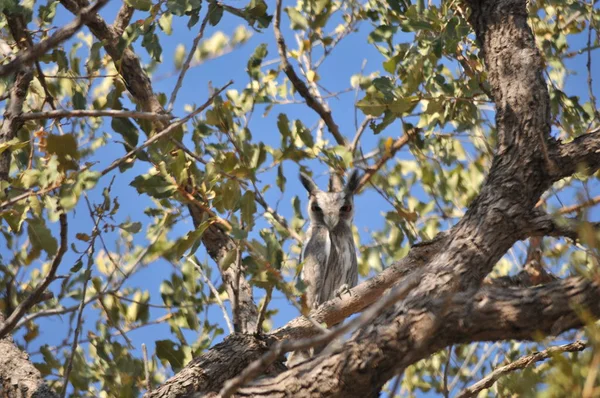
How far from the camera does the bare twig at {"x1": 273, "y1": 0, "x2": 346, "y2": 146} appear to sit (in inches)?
171

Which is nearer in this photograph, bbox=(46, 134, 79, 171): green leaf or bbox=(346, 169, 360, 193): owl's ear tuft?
bbox=(46, 134, 79, 171): green leaf

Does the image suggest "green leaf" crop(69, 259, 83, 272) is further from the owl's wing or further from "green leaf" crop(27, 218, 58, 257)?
the owl's wing

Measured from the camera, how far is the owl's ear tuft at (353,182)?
14.6 feet

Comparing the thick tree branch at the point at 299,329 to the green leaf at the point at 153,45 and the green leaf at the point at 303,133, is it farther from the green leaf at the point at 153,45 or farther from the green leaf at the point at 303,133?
the green leaf at the point at 153,45

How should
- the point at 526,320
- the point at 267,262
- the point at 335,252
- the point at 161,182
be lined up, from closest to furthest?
the point at 526,320 → the point at 267,262 → the point at 161,182 → the point at 335,252

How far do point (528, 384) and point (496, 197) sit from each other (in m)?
1.27

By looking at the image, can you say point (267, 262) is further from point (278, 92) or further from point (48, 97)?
point (278, 92)

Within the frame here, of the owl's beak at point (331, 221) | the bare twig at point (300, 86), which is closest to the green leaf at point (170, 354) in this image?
the owl's beak at point (331, 221)

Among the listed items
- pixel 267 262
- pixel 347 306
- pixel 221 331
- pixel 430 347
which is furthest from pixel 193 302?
pixel 430 347

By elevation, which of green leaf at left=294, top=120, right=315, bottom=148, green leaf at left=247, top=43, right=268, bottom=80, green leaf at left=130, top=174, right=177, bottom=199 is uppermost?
green leaf at left=247, top=43, right=268, bottom=80

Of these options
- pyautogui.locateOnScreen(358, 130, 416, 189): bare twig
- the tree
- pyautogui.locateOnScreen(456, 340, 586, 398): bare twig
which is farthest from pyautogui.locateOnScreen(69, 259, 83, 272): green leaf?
pyautogui.locateOnScreen(358, 130, 416, 189): bare twig

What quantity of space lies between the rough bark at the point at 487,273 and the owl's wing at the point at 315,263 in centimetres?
138

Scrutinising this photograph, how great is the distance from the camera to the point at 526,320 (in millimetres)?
1774

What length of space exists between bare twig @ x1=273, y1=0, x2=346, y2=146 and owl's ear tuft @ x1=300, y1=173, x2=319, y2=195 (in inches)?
13.3
